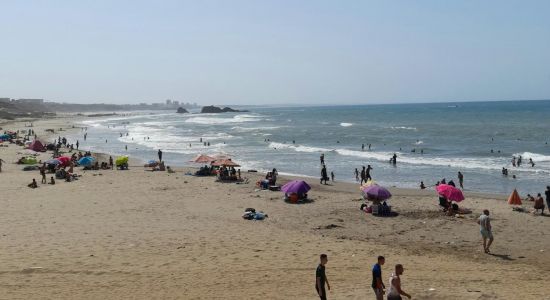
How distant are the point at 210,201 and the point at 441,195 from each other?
9.03 meters

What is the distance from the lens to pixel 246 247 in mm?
13523

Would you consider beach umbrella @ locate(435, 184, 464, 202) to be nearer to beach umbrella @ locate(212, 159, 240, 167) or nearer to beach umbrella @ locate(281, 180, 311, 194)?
beach umbrella @ locate(281, 180, 311, 194)

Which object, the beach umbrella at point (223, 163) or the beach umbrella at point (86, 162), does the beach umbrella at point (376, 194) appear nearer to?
the beach umbrella at point (223, 163)

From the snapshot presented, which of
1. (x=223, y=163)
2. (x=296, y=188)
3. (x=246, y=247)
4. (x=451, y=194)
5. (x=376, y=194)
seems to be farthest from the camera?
(x=223, y=163)

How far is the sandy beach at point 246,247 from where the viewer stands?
34.5 feet

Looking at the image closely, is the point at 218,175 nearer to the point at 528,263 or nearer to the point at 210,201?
the point at 210,201

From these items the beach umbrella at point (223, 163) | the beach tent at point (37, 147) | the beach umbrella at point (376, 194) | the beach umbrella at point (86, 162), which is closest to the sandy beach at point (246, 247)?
the beach umbrella at point (376, 194)

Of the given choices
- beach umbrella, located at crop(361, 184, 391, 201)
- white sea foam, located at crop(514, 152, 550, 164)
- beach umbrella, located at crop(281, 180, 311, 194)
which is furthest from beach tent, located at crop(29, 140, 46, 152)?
white sea foam, located at crop(514, 152, 550, 164)

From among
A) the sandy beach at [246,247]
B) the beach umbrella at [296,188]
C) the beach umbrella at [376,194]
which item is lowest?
the sandy beach at [246,247]

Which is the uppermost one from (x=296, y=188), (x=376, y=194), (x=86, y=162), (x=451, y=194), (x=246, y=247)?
(x=451, y=194)

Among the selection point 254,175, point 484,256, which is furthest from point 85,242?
point 254,175

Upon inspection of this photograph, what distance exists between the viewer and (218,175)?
27266 millimetres

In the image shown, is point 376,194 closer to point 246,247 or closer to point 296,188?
point 296,188

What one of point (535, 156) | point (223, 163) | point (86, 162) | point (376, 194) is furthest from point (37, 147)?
point (535, 156)
